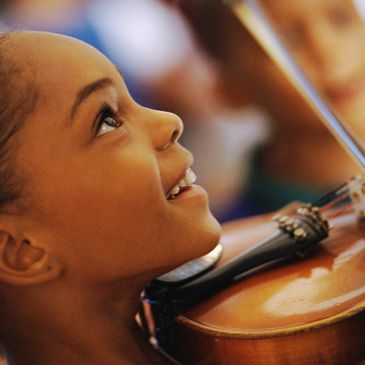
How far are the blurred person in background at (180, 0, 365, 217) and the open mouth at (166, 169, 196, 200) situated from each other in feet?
3.57

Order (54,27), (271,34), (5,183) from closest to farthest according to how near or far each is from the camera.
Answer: (5,183) → (271,34) → (54,27)

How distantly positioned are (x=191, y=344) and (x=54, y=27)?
1.23 meters

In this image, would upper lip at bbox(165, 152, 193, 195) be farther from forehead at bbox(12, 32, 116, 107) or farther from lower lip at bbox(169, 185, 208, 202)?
forehead at bbox(12, 32, 116, 107)

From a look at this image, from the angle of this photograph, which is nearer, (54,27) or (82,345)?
(82,345)

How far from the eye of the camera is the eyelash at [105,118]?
23.5 inches

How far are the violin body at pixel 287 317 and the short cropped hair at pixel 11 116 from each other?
293 mm

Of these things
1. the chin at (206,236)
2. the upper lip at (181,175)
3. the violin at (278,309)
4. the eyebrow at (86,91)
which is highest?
the eyebrow at (86,91)

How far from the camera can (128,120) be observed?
0.63 metres

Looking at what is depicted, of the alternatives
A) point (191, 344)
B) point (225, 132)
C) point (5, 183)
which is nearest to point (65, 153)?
point (5, 183)

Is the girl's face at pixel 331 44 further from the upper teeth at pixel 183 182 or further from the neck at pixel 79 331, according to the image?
the neck at pixel 79 331

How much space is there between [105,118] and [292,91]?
1373 millimetres

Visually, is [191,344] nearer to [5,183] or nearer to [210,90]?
[5,183]

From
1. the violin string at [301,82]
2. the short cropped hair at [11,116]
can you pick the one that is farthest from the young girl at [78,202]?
the violin string at [301,82]

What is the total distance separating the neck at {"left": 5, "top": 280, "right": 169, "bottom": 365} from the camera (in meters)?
0.65
